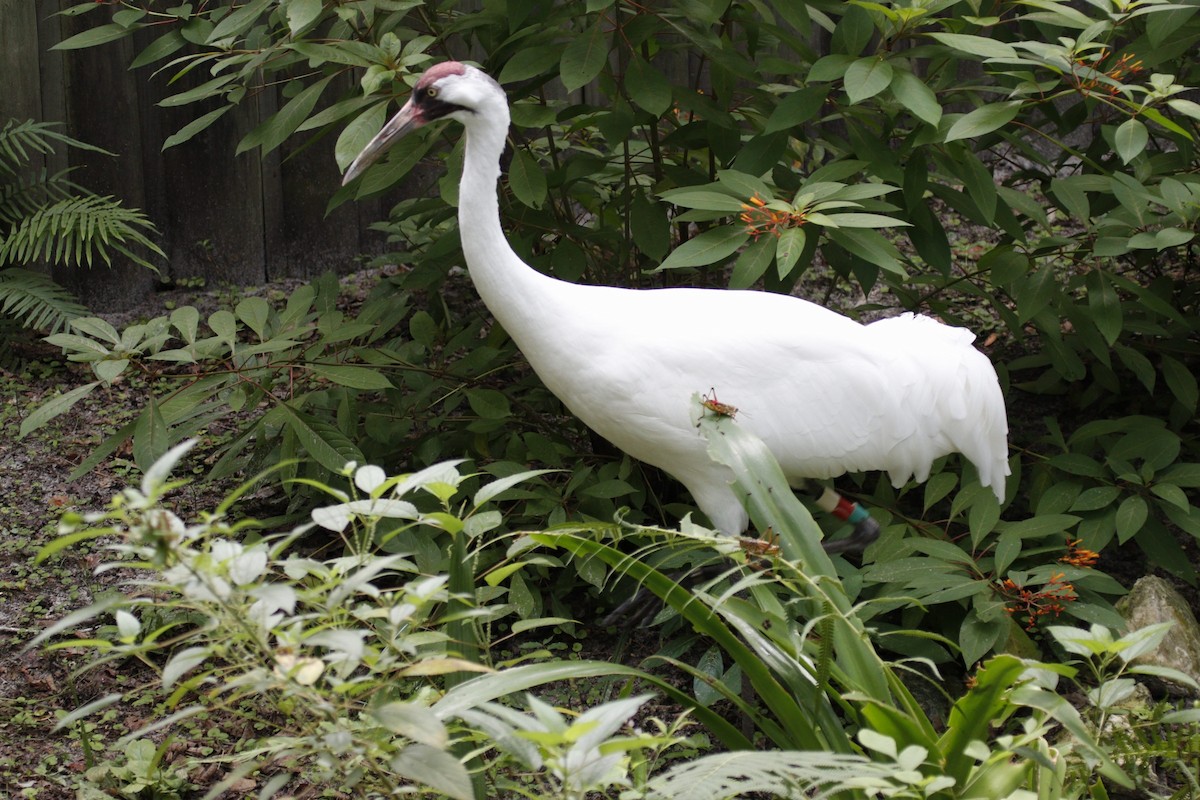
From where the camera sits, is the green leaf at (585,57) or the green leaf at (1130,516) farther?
the green leaf at (1130,516)

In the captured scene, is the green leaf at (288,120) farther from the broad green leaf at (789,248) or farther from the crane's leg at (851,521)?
the crane's leg at (851,521)

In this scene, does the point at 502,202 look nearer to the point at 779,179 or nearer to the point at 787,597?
the point at 779,179

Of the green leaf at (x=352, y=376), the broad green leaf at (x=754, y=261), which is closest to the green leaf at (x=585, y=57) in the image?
the broad green leaf at (x=754, y=261)

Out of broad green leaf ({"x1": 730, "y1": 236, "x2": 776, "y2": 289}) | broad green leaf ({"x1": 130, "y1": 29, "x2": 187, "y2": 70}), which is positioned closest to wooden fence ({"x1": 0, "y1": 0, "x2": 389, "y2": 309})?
broad green leaf ({"x1": 130, "y1": 29, "x2": 187, "y2": 70})

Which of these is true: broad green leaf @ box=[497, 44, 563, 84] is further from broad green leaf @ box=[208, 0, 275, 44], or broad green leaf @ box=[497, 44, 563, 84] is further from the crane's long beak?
broad green leaf @ box=[208, 0, 275, 44]

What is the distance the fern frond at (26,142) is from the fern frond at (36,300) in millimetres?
369

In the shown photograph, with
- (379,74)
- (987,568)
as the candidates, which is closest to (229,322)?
(379,74)

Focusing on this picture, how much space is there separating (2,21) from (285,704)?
11.9 ft

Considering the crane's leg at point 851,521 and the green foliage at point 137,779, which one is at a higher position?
the crane's leg at point 851,521

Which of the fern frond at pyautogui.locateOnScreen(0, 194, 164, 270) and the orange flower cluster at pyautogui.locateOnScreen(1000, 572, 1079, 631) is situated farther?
the fern frond at pyautogui.locateOnScreen(0, 194, 164, 270)

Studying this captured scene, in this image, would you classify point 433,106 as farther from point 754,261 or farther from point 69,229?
point 69,229

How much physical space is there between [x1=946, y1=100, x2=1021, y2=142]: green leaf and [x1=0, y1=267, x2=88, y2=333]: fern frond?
2879mm

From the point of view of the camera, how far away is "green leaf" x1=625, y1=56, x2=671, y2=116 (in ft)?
9.50

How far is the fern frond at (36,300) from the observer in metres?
4.05
